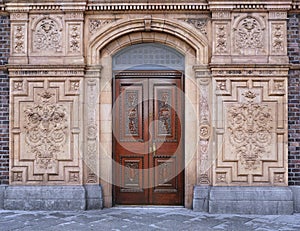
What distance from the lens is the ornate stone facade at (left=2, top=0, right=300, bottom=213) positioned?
7.79 meters

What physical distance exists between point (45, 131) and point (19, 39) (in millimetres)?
1957

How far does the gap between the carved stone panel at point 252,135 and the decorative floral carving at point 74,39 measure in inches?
115

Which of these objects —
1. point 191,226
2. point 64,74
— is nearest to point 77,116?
point 64,74

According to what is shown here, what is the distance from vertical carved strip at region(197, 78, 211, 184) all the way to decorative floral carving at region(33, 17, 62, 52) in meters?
3.04

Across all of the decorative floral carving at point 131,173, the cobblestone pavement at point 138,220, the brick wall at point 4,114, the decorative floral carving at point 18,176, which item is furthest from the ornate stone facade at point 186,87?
the cobblestone pavement at point 138,220

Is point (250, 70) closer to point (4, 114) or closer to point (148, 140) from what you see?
point (148, 140)

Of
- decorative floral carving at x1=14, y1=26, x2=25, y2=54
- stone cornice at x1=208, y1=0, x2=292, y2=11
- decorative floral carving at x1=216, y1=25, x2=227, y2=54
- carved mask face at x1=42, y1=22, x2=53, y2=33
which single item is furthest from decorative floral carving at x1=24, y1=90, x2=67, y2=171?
stone cornice at x1=208, y1=0, x2=292, y2=11

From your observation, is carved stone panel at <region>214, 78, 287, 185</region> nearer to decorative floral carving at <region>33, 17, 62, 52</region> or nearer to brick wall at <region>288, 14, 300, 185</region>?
brick wall at <region>288, 14, 300, 185</region>

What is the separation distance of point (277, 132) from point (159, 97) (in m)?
2.49

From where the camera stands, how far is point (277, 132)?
777 centimetres

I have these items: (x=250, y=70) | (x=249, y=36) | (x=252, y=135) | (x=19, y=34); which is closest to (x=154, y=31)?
(x=249, y=36)

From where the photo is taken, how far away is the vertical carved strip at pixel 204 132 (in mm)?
7871

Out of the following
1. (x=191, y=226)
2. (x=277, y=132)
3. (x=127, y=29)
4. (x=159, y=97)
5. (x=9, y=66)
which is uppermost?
(x=127, y=29)

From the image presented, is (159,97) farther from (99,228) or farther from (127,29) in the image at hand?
(99,228)
